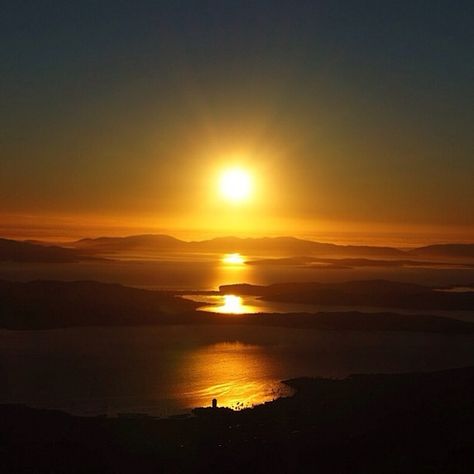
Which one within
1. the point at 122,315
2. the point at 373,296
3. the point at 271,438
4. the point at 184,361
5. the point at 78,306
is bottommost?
the point at 271,438

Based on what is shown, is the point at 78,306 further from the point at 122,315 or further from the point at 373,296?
the point at 373,296

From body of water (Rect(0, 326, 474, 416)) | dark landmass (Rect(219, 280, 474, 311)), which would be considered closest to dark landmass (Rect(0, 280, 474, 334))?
body of water (Rect(0, 326, 474, 416))

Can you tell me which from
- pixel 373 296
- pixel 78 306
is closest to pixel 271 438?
pixel 78 306

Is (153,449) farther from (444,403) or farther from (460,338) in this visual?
(460,338)

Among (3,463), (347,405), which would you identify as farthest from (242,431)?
(3,463)

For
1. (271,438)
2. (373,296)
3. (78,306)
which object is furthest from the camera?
(373,296)
